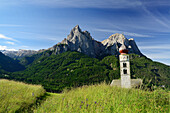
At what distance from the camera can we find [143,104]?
169 inches

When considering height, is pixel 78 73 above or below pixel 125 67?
below

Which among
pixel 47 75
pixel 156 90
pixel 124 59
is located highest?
pixel 124 59

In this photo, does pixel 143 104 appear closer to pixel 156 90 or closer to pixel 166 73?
pixel 156 90

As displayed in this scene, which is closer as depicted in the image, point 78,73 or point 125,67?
point 125,67

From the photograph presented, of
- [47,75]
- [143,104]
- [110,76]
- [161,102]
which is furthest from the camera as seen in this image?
[47,75]

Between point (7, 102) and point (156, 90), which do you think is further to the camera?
point (7, 102)

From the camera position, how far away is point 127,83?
1573cm

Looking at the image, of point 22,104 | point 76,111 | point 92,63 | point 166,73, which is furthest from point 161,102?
point 166,73

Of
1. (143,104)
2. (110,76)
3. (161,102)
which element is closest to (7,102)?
(143,104)

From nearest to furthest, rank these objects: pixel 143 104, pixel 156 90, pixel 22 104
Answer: pixel 143 104 → pixel 156 90 → pixel 22 104

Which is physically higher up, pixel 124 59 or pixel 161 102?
pixel 124 59

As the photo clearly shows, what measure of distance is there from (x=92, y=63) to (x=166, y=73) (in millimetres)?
127142

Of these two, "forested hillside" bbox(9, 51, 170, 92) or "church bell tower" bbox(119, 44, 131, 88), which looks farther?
"forested hillside" bbox(9, 51, 170, 92)

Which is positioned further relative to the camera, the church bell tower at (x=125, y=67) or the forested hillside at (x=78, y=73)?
the forested hillside at (x=78, y=73)
